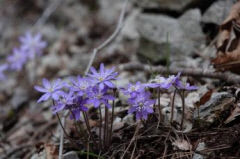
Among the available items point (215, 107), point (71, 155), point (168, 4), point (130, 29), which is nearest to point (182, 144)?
point (215, 107)

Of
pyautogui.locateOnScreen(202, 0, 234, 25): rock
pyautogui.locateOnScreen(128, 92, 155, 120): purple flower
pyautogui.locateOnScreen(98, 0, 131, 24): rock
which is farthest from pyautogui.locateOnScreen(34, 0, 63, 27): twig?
pyautogui.locateOnScreen(128, 92, 155, 120): purple flower

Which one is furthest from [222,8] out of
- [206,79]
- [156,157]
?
[156,157]

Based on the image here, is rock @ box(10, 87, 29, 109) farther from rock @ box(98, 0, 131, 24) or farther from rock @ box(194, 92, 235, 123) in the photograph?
rock @ box(194, 92, 235, 123)

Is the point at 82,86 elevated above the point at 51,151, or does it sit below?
above

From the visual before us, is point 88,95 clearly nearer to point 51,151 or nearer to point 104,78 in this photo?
point 104,78

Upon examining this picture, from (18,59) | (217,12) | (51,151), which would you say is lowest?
(51,151)

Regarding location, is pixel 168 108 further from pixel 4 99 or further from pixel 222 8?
pixel 4 99

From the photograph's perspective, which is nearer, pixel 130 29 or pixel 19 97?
pixel 19 97

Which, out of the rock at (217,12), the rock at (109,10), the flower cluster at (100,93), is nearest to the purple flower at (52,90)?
the flower cluster at (100,93)
